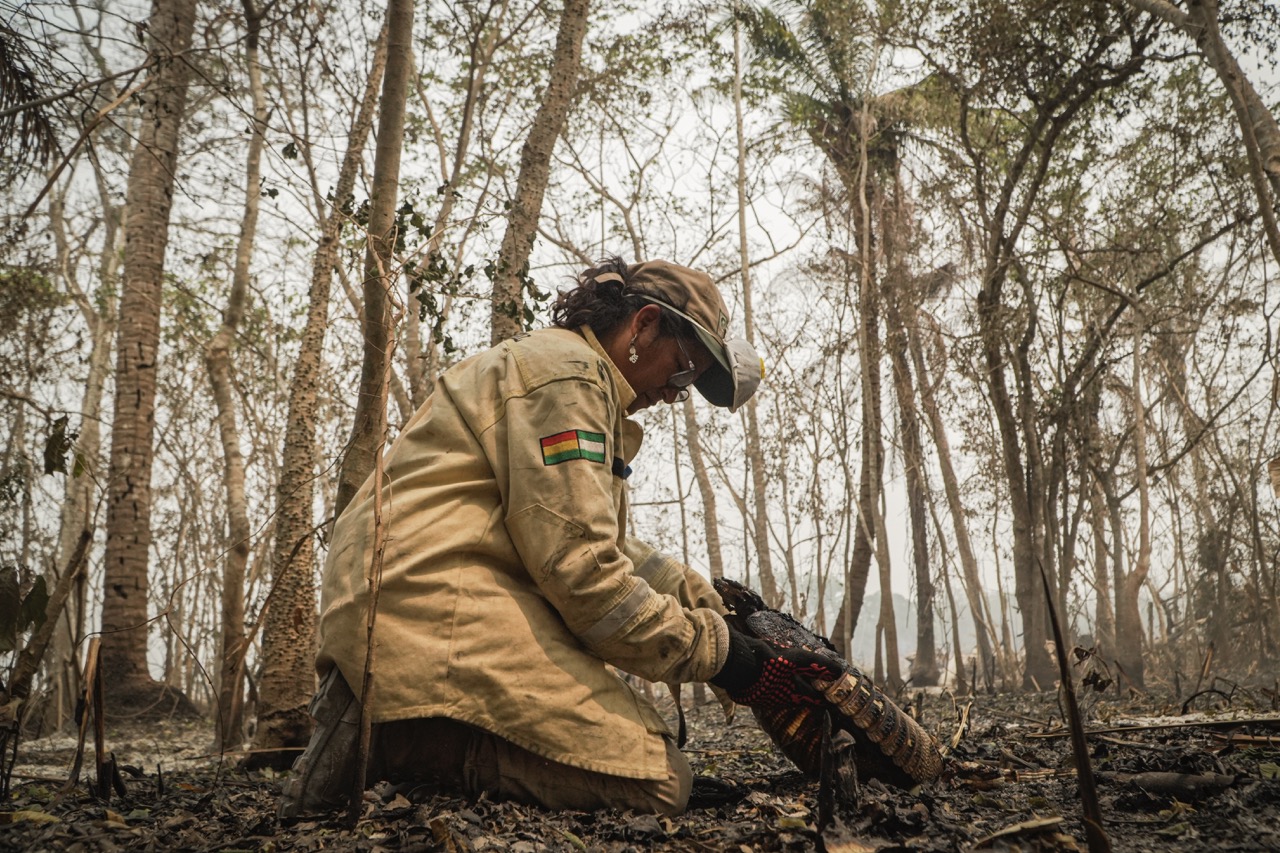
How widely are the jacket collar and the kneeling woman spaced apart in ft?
0.42

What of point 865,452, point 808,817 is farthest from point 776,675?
point 865,452

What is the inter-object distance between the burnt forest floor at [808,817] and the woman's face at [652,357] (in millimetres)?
1220

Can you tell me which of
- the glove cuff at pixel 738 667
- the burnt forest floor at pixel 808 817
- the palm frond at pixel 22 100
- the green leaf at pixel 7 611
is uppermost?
the palm frond at pixel 22 100

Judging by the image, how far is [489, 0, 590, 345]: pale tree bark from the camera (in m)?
4.83

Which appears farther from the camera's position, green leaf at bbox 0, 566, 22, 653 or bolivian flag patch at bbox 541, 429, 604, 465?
green leaf at bbox 0, 566, 22, 653

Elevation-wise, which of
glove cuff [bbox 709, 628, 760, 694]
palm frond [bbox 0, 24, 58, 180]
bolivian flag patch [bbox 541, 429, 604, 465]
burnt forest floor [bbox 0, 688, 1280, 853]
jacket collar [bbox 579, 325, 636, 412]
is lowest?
burnt forest floor [bbox 0, 688, 1280, 853]

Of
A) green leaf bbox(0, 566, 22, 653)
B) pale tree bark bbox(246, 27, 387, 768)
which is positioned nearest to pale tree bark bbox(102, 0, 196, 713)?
pale tree bark bbox(246, 27, 387, 768)

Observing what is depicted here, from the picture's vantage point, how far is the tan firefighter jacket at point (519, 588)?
2.09 m

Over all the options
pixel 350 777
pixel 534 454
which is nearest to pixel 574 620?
pixel 534 454

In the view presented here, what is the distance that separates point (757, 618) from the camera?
2.70m

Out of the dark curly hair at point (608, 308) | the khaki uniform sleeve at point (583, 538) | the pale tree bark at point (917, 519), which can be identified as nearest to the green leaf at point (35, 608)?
the khaki uniform sleeve at point (583, 538)

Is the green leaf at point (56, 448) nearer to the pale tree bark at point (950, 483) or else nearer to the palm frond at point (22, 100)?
the palm frond at point (22, 100)

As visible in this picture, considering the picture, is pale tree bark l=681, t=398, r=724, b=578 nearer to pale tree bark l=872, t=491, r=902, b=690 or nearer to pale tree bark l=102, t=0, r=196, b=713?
pale tree bark l=872, t=491, r=902, b=690

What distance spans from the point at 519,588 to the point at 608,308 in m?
0.94
